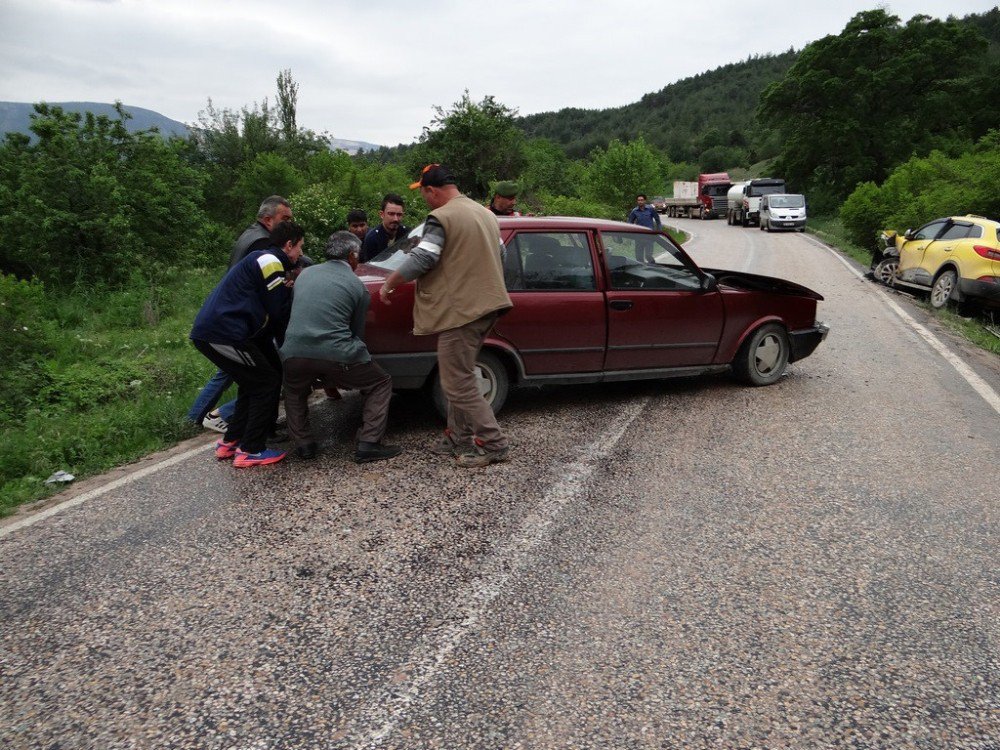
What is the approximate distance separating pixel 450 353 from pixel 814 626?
2712mm

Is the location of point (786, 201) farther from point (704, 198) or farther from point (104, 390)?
point (104, 390)

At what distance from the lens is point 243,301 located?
4.62 m

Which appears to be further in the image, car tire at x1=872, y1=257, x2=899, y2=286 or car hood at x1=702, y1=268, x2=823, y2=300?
car tire at x1=872, y1=257, x2=899, y2=286

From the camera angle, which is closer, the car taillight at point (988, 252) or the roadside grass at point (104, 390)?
the roadside grass at point (104, 390)

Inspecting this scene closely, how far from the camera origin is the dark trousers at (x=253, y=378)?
466cm

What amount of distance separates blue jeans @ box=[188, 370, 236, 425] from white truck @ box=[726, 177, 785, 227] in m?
33.5

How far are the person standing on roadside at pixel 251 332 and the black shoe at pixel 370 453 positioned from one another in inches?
24.1

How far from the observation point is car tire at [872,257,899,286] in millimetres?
13992

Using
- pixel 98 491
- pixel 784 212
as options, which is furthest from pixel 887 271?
pixel 784 212

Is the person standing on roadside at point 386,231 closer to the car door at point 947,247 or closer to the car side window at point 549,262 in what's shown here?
the car side window at point 549,262

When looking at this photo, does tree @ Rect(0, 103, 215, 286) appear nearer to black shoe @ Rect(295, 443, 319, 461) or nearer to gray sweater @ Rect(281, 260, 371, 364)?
gray sweater @ Rect(281, 260, 371, 364)

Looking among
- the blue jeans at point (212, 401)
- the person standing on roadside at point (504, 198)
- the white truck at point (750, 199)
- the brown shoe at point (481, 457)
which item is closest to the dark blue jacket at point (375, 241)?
the person standing on roadside at point (504, 198)

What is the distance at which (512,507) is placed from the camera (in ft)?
13.1

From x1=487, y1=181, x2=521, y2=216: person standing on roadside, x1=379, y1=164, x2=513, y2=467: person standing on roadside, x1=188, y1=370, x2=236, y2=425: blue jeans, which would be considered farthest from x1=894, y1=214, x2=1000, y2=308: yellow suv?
x1=188, y1=370, x2=236, y2=425: blue jeans
